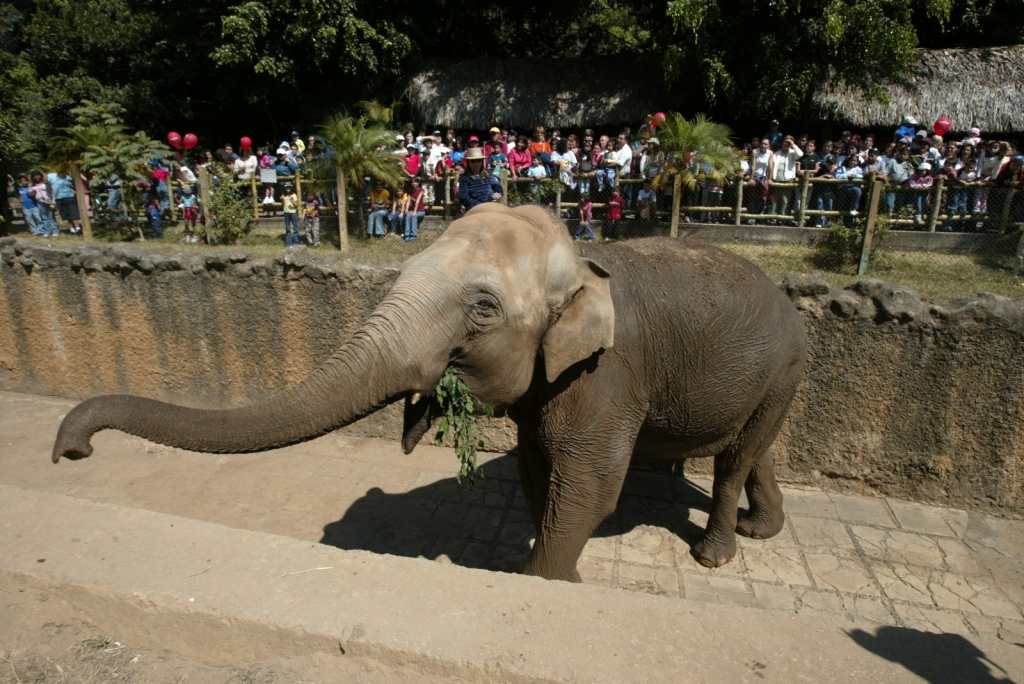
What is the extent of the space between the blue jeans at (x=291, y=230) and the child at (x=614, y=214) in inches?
229

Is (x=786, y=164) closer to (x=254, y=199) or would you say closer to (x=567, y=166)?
(x=567, y=166)

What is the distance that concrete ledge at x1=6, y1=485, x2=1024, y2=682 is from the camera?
7.52 ft

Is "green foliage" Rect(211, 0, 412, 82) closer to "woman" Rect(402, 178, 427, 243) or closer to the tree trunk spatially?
"woman" Rect(402, 178, 427, 243)

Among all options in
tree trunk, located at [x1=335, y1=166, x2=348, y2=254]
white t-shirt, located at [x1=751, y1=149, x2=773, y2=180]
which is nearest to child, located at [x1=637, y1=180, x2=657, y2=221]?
white t-shirt, located at [x1=751, y1=149, x2=773, y2=180]

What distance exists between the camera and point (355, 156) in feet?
39.4

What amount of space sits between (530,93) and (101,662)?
18240 millimetres

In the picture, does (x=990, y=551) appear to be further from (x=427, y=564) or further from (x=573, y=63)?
(x=573, y=63)

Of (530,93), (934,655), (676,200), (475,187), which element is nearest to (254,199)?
(475,187)

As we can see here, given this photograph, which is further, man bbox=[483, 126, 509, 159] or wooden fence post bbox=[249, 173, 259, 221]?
man bbox=[483, 126, 509, 159]

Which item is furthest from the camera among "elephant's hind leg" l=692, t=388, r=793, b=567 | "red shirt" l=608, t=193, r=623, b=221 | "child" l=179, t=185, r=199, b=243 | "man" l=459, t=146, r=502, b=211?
"child" l=179, t=185, r=199, b=243

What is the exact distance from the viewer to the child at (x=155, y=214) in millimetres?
13766

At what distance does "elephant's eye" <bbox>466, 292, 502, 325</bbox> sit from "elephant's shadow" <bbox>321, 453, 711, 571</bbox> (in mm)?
2365

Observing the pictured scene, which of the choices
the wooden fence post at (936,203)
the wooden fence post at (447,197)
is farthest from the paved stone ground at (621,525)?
the wooden fence post at (447,197)

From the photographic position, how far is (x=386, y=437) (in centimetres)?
660
